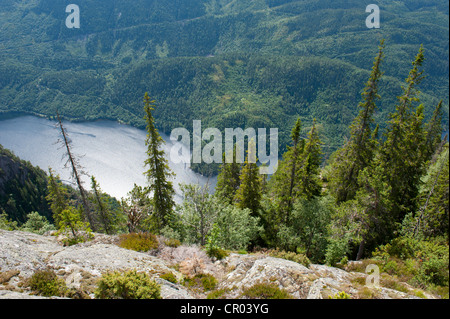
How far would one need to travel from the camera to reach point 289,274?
1273 cm

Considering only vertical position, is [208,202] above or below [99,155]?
above

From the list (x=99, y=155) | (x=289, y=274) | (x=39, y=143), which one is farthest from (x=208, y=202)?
(x=39, y=143)

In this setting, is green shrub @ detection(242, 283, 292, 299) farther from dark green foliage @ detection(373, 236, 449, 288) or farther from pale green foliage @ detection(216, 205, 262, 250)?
pale green foliage @ detection(216, 205, 262, 250)

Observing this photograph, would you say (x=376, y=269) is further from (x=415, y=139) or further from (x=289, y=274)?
(x=415, y=139)

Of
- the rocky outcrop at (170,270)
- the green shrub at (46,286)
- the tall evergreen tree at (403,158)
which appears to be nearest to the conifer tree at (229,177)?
the tall evergreen tree at (403,158)

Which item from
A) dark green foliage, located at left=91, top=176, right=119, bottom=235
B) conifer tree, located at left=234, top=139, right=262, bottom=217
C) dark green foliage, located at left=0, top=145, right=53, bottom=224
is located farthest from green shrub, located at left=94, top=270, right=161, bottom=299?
dark green foliage, located at left=0, top=145, right=53, bottom=224

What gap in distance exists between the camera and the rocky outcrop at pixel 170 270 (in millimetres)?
11117

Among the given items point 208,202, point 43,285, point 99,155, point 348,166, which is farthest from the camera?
point 99,155

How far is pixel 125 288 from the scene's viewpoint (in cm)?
970

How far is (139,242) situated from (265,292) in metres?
9.76

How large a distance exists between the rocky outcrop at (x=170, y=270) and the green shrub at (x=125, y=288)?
4.60 ft
